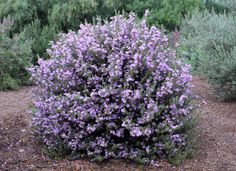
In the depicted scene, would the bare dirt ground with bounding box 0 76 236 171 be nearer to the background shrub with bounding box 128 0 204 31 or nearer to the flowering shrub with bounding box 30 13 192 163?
the flowering shrub with bounding box 30 13 192 163

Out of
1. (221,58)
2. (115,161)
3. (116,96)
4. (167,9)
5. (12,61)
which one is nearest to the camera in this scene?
(116,96)

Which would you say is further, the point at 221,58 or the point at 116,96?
the point at 221,58

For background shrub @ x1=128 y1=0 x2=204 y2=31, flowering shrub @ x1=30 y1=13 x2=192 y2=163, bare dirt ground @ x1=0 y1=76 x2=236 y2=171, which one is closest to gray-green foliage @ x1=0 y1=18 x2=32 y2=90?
bare dirt ground @ x1=0 y1=76 x2=236 y2=171

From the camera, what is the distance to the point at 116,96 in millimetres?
4312

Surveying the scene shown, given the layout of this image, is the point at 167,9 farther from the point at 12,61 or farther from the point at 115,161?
the point at 115,161

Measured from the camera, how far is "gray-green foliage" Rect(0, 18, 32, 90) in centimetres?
764

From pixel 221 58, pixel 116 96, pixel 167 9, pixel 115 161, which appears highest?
pixel 116 96

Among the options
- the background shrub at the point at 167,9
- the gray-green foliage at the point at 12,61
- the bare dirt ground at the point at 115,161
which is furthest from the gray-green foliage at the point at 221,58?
the background shrub at the point at 167,9

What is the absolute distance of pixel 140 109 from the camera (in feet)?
14.3

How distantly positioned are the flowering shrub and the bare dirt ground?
14 centimetres

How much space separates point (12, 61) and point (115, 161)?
3.99 m

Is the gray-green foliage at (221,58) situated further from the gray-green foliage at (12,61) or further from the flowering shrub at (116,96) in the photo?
the gray-green foliage at (12,61)

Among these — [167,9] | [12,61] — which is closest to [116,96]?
[12,61]

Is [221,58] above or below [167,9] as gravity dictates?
above
